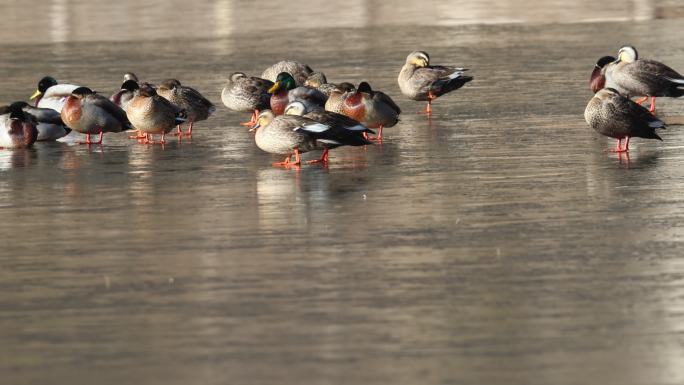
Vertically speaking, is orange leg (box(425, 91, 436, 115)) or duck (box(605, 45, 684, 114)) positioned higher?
duck (box(605, 45, 684, 114))

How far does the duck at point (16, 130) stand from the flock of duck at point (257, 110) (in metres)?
0.01

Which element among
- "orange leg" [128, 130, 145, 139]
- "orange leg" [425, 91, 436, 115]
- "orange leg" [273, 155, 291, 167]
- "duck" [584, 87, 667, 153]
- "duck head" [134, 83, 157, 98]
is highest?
"duck" [584, 87, 667, 153]

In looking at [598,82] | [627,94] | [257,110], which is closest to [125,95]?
[257,110]

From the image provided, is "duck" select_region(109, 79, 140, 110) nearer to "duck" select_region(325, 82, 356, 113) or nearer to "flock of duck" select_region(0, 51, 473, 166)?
"flock of duck" select_region(0, 51, 473, 166)

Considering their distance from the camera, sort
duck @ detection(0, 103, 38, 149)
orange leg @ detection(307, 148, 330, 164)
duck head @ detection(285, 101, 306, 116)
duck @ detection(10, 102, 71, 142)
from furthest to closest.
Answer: duck @ detection(10, 102, 71, 142)
duck @ detection(0, 103, 38, 149)
duck head @ detection(285, 101, 306, 116)
orange leg @ detection(307, 148, 330, 164)

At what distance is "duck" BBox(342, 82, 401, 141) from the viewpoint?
61.6 ft

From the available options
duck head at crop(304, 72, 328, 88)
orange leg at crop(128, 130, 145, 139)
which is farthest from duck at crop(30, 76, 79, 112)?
Answer: duck head at crop(304, 72, 328, 88)

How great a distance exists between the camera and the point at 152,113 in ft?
61.7

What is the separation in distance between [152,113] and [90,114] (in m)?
0.74

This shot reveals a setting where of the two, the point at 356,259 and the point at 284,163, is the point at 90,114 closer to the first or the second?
the point at 284,163

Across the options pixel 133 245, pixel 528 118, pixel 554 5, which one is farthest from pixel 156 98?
pixel 554 5

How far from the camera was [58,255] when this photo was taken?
11891 millimetres

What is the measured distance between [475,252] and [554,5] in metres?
33.2

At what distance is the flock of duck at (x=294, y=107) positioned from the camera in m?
16.5
